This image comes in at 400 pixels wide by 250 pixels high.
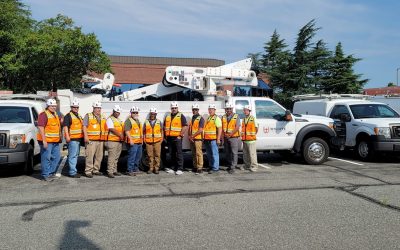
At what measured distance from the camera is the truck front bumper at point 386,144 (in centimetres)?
1181

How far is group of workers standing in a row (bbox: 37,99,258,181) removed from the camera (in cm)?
958

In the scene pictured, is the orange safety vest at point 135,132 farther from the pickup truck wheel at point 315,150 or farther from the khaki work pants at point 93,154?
the pickup truck wheel at point 315,150

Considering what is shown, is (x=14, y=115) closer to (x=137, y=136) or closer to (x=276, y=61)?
(x=137, y=136)

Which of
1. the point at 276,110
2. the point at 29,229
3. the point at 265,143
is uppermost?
the point at 276,110

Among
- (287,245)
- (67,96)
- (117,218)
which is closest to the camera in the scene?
(287,245)

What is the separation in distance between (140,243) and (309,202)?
338cm

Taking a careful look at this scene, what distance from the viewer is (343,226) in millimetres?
5719

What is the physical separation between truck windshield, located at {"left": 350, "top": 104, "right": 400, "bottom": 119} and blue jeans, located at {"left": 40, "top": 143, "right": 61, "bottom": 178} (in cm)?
915

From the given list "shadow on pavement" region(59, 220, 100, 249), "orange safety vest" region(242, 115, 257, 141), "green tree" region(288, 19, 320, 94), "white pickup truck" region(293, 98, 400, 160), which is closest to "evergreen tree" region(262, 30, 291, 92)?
"green tree" region(288, 19, 320, 94)

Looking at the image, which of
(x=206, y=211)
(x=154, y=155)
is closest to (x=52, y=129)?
(x=154, y=155)

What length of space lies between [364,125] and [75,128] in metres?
8.42

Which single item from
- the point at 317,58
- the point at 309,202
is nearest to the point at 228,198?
the point at 309,202

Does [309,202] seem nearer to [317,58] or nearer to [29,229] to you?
[29,229]

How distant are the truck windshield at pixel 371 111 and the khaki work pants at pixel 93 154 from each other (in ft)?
26.7
